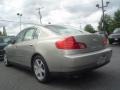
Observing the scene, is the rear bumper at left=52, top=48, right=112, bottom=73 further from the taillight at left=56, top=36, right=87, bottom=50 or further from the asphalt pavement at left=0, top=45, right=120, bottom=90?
the asphalt pavement at left=0, top=45, right=120, bottom=90

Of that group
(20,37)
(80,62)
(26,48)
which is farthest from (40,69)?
(20,37)

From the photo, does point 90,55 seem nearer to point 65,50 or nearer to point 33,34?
point 65,50

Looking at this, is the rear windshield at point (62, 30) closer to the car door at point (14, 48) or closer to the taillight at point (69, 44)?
the taillight at point (69, 44)

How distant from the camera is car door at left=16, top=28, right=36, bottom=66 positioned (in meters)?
5.90

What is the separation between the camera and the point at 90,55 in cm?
495

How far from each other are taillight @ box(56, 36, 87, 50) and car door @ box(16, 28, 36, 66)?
3.38 feet

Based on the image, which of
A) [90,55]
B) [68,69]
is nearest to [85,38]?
[90,55]

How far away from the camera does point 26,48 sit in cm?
605

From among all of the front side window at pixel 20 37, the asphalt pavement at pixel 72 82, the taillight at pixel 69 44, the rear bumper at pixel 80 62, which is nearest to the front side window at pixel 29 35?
the front side window at pixel 20 37

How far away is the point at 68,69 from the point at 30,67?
5.15 feet

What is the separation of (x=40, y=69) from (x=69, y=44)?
1.15 metres

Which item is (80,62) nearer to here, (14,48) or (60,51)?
(60,51)

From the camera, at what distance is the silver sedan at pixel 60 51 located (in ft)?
15.9

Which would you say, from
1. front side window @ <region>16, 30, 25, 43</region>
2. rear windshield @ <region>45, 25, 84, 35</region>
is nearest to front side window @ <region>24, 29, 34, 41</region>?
front side window @ <region>16, 30, 25, 43</region>
